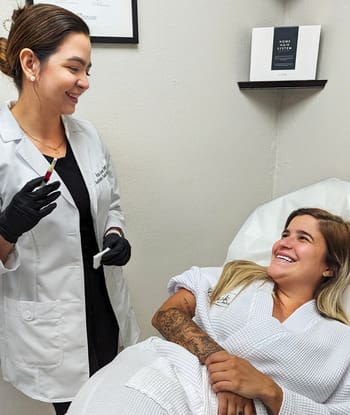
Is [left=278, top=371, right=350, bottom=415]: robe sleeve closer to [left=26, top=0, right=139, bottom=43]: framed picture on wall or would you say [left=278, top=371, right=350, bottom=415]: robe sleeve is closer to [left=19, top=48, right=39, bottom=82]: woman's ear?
[left=19, top=48, right=39, bottom=82]: woman's ear

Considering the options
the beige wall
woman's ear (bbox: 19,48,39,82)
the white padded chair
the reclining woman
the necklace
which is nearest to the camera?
the reclining woman

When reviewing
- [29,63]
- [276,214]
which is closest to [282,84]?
[276,214]

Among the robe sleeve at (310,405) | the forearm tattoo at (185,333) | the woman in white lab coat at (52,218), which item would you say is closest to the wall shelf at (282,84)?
the woman in white lab coat at (52,218)

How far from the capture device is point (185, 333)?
1.12 meters

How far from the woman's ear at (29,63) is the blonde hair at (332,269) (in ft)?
2.76

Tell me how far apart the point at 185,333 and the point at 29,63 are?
0.86 meters

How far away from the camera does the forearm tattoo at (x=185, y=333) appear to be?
107 centimetres

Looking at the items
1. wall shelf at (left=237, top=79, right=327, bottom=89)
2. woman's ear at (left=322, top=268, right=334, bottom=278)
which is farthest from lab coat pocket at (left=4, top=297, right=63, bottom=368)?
wall shelf at (left=237, top=79, right=327, bottom=89)

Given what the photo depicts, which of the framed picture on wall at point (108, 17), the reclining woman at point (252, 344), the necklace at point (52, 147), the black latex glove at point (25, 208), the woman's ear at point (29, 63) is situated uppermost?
the framed picture on wall at point (108, 17)

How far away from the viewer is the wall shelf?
1619mm

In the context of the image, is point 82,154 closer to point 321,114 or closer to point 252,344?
point 252,344

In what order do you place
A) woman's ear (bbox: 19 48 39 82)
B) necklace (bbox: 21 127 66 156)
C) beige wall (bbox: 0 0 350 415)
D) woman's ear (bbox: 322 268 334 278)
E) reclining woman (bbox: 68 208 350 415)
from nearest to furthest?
reclining woman (bbox: 68 208 350 415)
woman's ear (bbox: 19 48 39 82)
necklace (bbox: 21 127 66 156)
woman's ear (bbox: 322 268 334 278)
beige wall (bbox: 0 0 350 415)

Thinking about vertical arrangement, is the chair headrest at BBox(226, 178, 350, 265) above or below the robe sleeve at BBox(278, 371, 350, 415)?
above

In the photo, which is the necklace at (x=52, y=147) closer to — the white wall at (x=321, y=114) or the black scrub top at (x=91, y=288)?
the black scrub top at (x=91, y=288)
